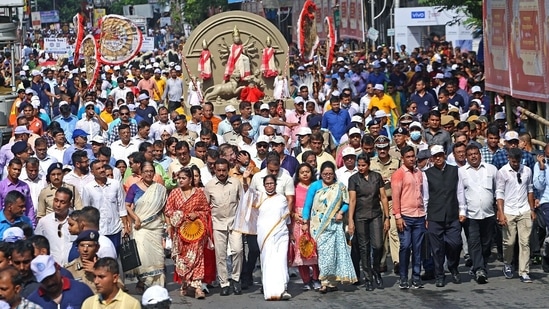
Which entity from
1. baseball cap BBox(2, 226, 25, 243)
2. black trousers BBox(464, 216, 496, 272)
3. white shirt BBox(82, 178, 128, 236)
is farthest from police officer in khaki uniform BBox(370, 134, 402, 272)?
baseball cap BBox(2, 226, 25, 243)

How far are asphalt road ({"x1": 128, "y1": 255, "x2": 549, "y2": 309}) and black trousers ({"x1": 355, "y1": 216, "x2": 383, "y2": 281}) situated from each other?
0.26 meters

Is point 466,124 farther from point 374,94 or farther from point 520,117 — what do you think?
point 374,94

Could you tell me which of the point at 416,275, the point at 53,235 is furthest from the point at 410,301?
the point at 53,235

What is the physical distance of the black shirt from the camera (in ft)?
44.4

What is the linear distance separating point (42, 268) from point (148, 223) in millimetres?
5302

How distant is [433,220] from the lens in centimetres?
1379

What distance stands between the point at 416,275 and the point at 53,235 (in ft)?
14.1

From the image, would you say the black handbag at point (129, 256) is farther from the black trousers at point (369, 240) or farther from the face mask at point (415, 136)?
the face mask at point (415, 136)

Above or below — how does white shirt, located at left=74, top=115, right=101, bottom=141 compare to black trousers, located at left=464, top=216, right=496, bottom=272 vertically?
above

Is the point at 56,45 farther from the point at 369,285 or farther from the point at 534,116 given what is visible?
the point at 369,285

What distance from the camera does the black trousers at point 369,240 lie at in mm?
13656

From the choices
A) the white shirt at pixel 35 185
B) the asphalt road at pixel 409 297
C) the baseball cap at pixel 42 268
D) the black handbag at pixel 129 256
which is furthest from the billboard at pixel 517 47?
the baseball cap at pixel 42 268

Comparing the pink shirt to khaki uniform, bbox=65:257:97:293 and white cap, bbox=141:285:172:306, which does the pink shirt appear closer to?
khaki uniform, bbox=65:257:97:293

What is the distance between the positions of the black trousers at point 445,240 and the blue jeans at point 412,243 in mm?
136
